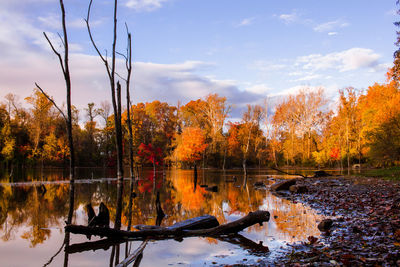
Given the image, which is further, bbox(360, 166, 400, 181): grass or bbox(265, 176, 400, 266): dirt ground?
bbox(360, 166, 400, 181): grass

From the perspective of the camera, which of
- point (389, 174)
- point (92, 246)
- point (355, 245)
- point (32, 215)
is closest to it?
point (355, 245)

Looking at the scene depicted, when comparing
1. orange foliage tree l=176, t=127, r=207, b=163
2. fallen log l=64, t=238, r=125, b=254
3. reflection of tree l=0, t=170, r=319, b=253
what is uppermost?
orange foliage tree l=176, t=127, r=207, b=163

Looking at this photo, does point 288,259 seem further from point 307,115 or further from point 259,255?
point 307,115

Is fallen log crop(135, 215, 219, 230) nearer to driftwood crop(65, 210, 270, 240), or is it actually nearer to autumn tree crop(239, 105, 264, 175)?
driftwood crop(65, 210, 270, 240)

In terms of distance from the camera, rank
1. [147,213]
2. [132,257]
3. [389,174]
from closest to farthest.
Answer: [132,257] → [147,213] → [389,174]

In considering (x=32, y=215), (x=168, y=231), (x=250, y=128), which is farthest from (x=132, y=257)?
(x=250, y=128)

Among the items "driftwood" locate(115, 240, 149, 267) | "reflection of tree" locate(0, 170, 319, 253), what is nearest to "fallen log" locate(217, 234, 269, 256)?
Answer: "reflection of tree" locate(0, 170, 319, 253)

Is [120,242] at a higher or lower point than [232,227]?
lower

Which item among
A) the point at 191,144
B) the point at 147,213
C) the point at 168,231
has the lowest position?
the point at 147,213

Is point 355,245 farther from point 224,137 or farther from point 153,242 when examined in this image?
point 224,137

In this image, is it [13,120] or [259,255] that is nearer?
[259,255]

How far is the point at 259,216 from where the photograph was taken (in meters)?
8.34

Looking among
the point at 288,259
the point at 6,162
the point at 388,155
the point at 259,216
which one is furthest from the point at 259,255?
the point at 6,162

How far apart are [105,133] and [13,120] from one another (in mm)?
18521
